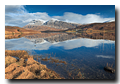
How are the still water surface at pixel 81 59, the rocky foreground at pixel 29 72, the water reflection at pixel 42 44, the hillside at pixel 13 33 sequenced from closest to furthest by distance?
the rocky foreground at pixel 29 72
the still water surface at pixel 81 59
the water reflection at pixel 42 44
the hillside at pixel 13 33

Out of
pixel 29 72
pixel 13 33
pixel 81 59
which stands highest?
pixel 13 33

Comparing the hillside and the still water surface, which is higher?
the hillside

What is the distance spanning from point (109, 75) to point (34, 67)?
9938 millimetres

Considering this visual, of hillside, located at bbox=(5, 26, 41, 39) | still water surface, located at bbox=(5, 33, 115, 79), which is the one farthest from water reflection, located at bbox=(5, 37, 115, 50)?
hillside, located at bbox=(5, 26, 41, 39)

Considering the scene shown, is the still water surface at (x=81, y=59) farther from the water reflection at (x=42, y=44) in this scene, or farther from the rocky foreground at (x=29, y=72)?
the rocky foreground at (x=29, y=72)

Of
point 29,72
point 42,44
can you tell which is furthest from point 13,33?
point 29,72

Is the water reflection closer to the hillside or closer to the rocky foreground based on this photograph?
the rocky foreground

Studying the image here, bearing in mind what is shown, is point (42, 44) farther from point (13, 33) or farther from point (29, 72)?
point (13, 33)

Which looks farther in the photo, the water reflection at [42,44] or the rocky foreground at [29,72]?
the water reflection at [42,44]

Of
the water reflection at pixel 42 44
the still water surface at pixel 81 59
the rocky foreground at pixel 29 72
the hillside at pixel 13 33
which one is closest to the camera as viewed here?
the rocky foreground at pixel 29 72

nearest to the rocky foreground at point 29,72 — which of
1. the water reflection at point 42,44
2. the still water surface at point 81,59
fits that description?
the still water surface at point 81,59
